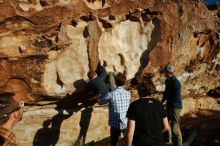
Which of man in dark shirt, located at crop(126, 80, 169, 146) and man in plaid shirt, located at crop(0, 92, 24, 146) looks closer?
man in plaid shirt, located at crop(0, 92, 24, 146)

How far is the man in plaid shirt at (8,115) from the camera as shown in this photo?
3.70 metres

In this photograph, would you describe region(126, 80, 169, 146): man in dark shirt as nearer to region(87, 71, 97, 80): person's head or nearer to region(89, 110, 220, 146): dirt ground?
region(87, 71, 97, 80): person's head

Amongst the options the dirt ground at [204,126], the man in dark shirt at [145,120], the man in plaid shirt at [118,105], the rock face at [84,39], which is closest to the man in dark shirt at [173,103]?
the man in plaid shirt at [118,105]

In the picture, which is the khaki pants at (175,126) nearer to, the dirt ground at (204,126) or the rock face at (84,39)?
the dirt ground at (204,126)

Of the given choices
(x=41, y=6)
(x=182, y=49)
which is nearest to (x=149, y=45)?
(x=182, y=49)

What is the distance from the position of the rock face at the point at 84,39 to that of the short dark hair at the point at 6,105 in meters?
4.82

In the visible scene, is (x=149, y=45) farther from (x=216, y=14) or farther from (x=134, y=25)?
(x=216, y=14)

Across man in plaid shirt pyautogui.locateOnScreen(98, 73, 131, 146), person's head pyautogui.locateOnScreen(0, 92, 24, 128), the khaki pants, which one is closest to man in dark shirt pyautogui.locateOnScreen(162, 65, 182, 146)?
the khaki pants

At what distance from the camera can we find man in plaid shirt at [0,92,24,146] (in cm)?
370

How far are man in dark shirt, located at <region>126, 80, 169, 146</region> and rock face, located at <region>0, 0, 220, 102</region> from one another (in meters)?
3.51

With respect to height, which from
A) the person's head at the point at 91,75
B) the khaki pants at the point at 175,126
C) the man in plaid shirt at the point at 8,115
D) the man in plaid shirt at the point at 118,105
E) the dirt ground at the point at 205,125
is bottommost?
the dirt ground at the point at 205,125

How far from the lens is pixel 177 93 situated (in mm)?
8727

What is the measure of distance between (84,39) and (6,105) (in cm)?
575

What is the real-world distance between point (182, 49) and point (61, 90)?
3.77m
